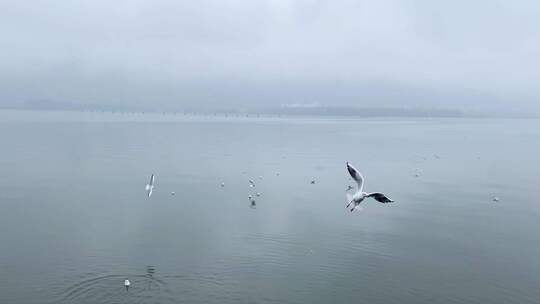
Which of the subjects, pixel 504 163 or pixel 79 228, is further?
pixel 504 163

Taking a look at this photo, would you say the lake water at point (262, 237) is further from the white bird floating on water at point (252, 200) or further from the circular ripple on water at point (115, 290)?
the white bird floating on water at point (252, 200)

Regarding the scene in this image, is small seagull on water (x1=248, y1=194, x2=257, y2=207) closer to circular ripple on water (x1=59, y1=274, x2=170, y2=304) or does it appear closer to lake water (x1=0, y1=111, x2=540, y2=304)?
lake water (x1=0, y1=111, x2=540, y2=304)

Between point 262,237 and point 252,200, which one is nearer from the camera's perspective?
point 262,237

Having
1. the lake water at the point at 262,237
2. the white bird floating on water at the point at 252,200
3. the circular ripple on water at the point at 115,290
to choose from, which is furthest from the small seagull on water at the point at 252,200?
the circular ripple on water at the point at 115,290

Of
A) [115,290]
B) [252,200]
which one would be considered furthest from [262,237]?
[252,200]

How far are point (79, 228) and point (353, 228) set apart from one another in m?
27.2

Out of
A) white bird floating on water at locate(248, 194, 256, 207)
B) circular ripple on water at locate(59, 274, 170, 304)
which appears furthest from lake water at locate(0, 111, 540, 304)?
white bird floating on water at locate(248, 194, 256, 207)

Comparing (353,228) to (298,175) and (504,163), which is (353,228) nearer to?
(298,175)

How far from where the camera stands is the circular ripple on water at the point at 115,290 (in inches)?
1437

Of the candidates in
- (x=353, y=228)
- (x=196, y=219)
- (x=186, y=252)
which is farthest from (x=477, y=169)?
(x=186, y=252)

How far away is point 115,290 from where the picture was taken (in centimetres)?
3781

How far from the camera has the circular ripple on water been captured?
3650 centimetres

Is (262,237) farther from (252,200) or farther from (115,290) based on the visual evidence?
(252,200)

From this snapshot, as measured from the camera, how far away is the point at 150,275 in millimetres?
41219
